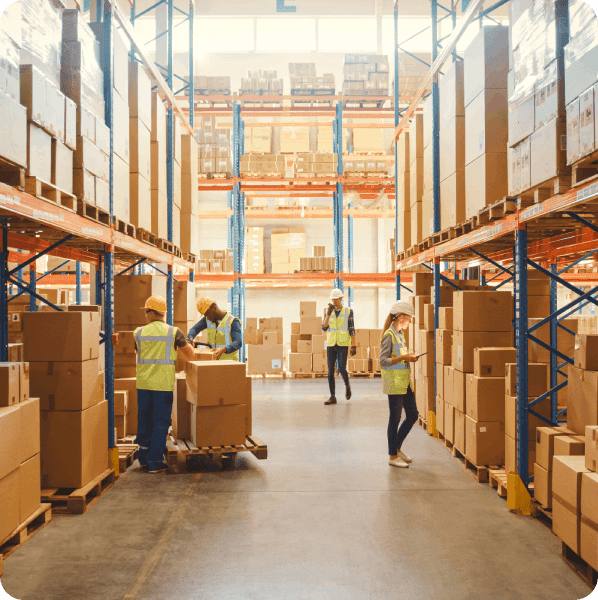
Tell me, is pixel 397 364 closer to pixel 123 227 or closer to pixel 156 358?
pixel 156 358

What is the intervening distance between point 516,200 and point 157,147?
5111 millimetres

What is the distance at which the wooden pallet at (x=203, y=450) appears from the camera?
217 inches

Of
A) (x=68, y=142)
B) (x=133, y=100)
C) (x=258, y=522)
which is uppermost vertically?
(x=133, y=100)

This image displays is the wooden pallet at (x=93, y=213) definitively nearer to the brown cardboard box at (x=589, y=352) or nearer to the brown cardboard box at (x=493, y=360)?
the brown cardboard box at (x=493, y=360)

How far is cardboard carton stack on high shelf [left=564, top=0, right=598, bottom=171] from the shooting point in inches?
134

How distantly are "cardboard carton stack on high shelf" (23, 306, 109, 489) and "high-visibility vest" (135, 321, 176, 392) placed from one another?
2.53 feet

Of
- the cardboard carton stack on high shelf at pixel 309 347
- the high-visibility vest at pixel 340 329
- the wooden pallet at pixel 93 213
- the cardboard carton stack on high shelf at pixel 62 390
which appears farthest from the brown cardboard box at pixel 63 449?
the cardboard carton stack on high shelf at pixel 309 347

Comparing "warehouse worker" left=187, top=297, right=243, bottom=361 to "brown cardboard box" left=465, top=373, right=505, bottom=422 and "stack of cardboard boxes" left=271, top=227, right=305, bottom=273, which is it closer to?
"brown cardboard box" left=465, top=373, right=505, bottom=422

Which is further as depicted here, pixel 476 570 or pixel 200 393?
pixel 200 393

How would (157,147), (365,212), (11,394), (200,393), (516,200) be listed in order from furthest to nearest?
(365,212) → (157,147) → (200,393) → (516,200) → (11,394)

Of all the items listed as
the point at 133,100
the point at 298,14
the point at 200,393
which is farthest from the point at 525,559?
the point at 298,14

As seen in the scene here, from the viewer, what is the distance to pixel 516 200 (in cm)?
452

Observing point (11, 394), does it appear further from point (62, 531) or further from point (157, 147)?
point (157, 147)

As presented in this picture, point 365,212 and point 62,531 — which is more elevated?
point 365,212
